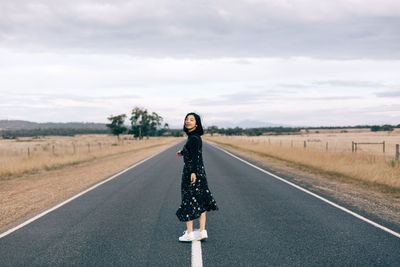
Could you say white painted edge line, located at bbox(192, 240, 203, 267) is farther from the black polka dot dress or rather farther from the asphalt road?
the black polka dot dress

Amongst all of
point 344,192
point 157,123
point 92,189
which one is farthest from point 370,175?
point 157,123

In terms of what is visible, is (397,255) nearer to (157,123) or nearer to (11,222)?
(11,222)

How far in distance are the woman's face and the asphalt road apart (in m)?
1.70

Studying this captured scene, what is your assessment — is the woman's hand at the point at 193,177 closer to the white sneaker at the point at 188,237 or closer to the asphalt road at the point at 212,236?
the white sneaker at the point at 188,237

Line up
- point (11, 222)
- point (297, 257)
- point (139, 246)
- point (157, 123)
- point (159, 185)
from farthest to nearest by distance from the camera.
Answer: point (157, 123), point (159, 185), point (11, 222), point (139, 246), point (297, 257)

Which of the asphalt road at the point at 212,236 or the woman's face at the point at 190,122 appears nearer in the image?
the asphalt road at the point at 212,236

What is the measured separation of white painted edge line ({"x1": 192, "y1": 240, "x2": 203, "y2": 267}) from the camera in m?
5.45

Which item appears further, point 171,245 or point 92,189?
point 92,189

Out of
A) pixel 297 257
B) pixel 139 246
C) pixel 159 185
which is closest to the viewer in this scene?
pixel 297 257

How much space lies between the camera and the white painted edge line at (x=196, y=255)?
5453 millimetres

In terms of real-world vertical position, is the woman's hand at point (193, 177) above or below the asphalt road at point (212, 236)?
above

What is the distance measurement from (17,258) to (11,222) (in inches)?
116

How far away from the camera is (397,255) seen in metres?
5.70

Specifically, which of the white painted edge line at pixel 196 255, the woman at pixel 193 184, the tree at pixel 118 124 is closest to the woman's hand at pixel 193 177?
the woman at pixel 193 184
